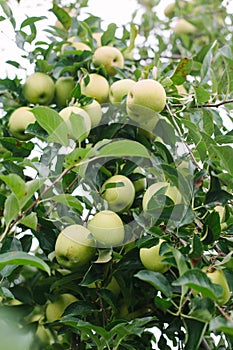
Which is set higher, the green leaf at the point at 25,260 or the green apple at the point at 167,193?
the green leaf at the point at 25,260

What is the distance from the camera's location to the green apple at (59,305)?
49.4 inches

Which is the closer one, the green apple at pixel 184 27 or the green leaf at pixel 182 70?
the green leaf at pixel 182 70

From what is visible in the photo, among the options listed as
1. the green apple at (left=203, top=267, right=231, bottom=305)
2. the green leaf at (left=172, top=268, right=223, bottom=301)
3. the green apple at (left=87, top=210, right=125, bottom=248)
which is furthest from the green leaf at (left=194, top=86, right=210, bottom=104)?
the green leaf at (left=172, top=268, right=223, bottom=301)

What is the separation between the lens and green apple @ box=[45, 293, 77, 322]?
1256mm

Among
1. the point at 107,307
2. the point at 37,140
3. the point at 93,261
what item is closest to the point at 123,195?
the point at 93,261

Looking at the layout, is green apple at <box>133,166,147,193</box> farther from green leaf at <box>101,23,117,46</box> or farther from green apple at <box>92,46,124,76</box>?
green leaf at <box>101,23,117,46</box>

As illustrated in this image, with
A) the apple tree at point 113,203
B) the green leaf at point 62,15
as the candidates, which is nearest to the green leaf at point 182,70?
the apple tree at point 113,203

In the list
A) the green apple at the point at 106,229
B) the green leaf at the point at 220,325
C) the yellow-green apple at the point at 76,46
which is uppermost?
the yellow-green apple at the point at 76,46

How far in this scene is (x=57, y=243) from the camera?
112cm

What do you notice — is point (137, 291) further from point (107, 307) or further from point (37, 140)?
point (37, 140)

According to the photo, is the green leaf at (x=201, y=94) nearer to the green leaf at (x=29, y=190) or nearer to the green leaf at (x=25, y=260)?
the green leaf at (x=29, y=190)

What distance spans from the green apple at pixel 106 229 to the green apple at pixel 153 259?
0.09 metres

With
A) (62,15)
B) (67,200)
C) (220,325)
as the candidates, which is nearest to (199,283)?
(220,325)

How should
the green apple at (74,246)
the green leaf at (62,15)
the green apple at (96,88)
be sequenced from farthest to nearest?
the green leaf at (62,15) → the green apple at (96,88) → the green apple at (74,246)
